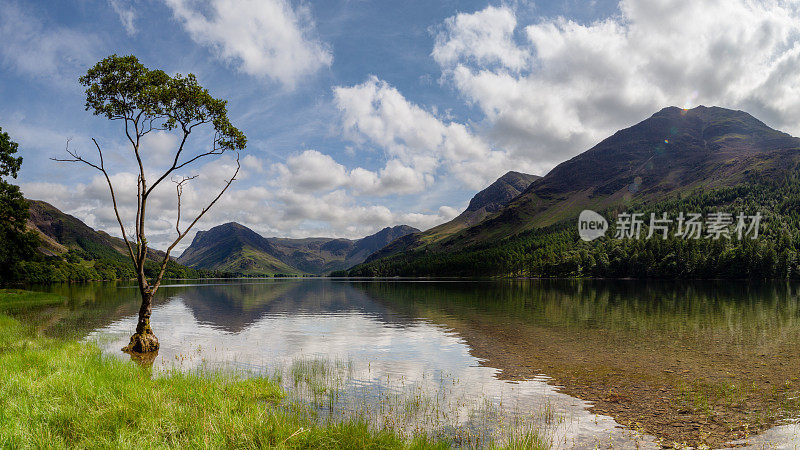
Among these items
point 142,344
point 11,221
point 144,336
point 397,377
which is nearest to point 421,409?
point 397,377

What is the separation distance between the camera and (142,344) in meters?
29.7

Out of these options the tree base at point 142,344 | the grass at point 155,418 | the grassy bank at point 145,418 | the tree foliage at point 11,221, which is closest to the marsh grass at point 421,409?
the grass at point 155,418

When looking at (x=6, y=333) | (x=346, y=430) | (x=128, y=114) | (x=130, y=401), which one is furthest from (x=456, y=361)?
(x=6, y=333)

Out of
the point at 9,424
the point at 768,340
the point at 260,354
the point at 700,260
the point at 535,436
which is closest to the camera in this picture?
the point at 9,424

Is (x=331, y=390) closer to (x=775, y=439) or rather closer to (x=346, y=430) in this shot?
(x=346, y=430)

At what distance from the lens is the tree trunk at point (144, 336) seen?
97.1ft

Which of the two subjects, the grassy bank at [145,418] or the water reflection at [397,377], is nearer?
the grassy bank at [145,418]

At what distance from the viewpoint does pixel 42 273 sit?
148 m

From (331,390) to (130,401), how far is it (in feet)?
29.7

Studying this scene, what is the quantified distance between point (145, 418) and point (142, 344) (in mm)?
22197

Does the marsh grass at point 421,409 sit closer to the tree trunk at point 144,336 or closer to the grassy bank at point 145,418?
the grassy bank at point 145,418

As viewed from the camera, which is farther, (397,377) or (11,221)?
(11,221)

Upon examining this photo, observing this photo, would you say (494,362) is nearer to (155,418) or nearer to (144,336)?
(155,418)

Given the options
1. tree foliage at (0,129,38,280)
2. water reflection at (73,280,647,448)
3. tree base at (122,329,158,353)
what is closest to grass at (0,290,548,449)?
water reflection at (73,280,647,448)
